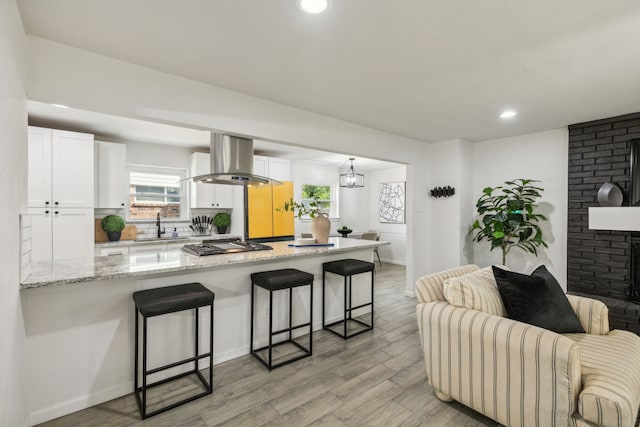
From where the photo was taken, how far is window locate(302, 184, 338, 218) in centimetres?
661

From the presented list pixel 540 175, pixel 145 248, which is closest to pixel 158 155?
pixel 145 248

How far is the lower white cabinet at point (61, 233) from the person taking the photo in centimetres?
342

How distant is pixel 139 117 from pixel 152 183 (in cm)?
286

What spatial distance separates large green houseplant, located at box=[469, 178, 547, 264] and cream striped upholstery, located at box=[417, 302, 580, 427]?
2.44m

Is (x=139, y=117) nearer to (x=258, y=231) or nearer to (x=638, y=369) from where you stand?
A: (x=258, y=231)

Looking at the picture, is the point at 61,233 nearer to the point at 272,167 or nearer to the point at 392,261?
the point at 272,167

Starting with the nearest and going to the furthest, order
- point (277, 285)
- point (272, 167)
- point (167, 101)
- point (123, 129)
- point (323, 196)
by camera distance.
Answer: point (167, 101), point (277, 285), point (123, 129), point (272, 167), point (323, 196)

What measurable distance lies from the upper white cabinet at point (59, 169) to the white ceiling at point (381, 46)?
2.21 m

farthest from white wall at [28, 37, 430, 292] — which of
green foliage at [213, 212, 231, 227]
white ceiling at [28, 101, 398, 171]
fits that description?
green foliage at [213, 212, 231, 227]

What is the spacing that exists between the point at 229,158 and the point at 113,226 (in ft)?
7.59

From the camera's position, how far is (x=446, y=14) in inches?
63.3

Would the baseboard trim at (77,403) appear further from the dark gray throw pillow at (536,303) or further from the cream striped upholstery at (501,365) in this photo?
the dark gray throw pillow at (536,303)

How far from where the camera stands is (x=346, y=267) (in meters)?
3.08

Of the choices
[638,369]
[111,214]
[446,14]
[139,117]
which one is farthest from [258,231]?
[638,369]
